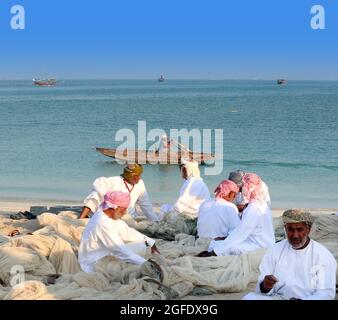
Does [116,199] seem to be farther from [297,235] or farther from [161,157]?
[161,157]

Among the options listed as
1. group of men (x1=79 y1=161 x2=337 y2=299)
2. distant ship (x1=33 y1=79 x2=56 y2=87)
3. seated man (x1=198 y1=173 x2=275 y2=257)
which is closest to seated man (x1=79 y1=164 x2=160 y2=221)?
group of men (x1=79 y1=161 x2=337 y2=299)

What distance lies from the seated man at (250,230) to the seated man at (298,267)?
2.06 meters

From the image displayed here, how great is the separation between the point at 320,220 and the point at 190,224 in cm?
174

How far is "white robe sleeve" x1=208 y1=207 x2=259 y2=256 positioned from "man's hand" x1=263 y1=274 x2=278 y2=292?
2.12m

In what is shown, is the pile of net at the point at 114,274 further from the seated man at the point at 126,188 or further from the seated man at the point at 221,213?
the seated man at the point at 126,188

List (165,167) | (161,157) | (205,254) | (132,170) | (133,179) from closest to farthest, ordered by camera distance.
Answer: (205,254) < (132,170) < (133,179) < (165,167) < (161,157)

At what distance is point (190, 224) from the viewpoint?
29.7ft

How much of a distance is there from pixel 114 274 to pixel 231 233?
1.46 meters

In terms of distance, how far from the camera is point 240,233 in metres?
7.18

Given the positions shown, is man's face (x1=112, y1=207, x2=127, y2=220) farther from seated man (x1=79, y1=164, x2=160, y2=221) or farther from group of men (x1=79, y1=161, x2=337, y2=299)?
seated man (x1=79, y1=164, x2=160, y2=221)

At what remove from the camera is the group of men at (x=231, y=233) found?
482 centimetres

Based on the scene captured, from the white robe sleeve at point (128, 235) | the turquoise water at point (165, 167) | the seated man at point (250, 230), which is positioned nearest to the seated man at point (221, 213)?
the seated man at point (250, 230)

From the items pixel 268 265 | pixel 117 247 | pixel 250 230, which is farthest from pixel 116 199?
pixel 268 265
